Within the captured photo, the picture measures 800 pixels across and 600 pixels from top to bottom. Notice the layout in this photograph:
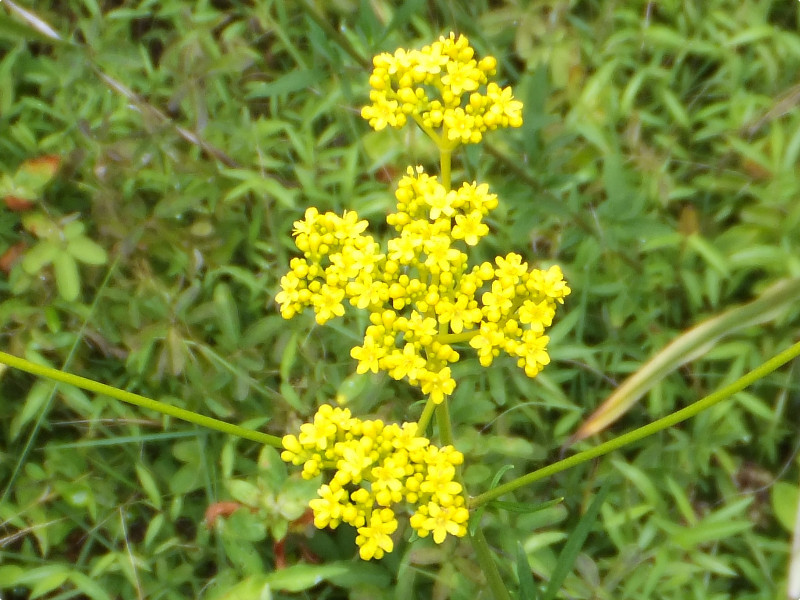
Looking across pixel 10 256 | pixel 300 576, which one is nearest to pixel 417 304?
pixel 300 576

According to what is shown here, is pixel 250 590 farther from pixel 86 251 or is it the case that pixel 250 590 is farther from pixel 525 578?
pixel 86 251

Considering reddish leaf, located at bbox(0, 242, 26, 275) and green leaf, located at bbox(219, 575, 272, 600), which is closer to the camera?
green leaf, located at bbox(219, 575, 272, 600)

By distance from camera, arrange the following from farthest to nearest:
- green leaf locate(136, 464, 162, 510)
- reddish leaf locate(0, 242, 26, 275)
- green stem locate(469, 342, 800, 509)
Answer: reddish leaf locate(0, 242, 26, 275), green leaf locate(136, 464, 162, 510), green stem locate(469, 342, 800, 509)

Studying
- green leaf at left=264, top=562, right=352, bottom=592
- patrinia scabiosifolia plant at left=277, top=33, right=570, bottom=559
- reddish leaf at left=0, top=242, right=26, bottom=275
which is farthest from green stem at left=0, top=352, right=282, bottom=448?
reddish leaf at left=0, top=242, right=26, bottom=275

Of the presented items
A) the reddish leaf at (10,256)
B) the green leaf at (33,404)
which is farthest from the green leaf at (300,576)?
the reddish leaf at (10,256)

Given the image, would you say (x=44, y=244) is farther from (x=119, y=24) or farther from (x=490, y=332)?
(x=490, y=332)

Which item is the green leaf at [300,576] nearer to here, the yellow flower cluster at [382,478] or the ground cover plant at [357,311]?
the ground cover plant at [357,311]

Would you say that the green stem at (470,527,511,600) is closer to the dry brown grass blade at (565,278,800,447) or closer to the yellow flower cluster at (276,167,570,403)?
the yellow flower cluster at (276,167,570,403)
